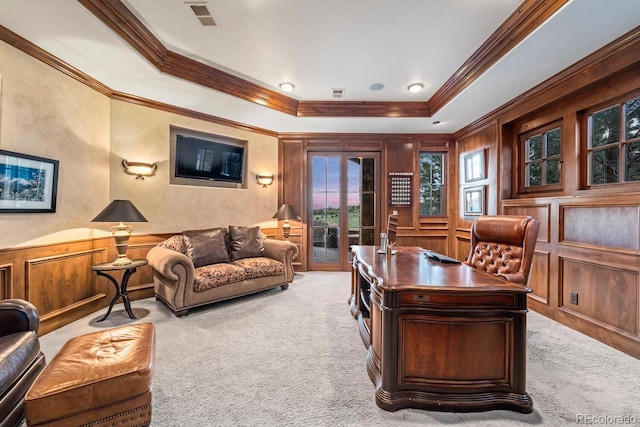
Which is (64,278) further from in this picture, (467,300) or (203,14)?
(467,300)

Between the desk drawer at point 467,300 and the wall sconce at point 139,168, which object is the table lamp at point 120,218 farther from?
the desk drawer at point 467,300

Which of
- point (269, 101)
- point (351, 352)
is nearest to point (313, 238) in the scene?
point (269, 101)

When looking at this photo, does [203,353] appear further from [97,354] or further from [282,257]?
[282,257]

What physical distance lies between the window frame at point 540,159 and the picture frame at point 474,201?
0.55 m

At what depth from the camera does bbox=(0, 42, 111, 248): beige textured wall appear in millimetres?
2318

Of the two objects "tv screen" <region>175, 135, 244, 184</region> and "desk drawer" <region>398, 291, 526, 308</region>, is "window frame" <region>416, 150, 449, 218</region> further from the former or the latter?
"desk drawer" <region>398, 291, 526, 308</region>

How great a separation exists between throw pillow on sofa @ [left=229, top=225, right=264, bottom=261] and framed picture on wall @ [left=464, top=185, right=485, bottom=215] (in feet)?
11.4

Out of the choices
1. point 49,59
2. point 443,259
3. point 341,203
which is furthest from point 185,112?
point 443,259

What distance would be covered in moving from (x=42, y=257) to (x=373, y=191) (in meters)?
4.49

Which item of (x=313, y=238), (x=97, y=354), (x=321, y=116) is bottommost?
(x=97, y=354)

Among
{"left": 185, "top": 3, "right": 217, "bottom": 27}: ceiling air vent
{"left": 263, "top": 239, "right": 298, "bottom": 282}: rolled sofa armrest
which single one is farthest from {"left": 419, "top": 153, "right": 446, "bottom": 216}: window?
{"left": 185, "top": 3, "right": 217, "bottom": 27}: ceiling air vent

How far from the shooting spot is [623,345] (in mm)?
2293

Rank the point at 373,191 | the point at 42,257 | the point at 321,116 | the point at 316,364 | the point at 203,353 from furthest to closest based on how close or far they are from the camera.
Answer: the point at 373,191
the point at 321,116
the point at 42,257
the point at 203,353
the point at 316,364

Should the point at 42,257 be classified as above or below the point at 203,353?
above
